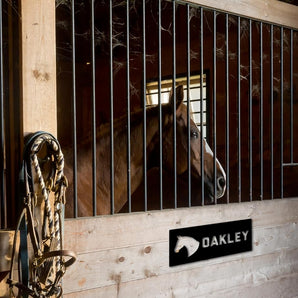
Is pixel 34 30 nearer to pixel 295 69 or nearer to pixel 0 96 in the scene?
pixel 0 96

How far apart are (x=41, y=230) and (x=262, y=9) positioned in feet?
4.61

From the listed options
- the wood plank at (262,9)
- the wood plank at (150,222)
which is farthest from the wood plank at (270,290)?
the wood plank at (262,9)

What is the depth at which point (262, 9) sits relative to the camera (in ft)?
6.41

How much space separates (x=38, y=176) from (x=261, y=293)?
1.24 meters

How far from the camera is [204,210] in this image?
1.72 m

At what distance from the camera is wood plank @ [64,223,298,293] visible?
138 centimetres

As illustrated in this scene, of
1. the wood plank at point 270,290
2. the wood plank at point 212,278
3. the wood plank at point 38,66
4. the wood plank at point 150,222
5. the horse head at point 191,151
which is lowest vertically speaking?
the wood plank at point 270,290

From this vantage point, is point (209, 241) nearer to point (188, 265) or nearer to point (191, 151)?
point (188, 265)

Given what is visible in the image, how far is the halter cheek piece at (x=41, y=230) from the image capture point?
1.15m

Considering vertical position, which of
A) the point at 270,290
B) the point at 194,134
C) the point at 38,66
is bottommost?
the point at 270,290

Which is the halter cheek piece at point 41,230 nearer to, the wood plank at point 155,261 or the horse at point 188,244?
the wood plank at point 155,261

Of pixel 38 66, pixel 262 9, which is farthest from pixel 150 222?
pixel 262 9

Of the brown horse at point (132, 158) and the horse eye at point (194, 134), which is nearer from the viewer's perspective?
the brown horse at point (132, 158)

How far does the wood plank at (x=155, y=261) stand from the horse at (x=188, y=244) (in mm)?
48
